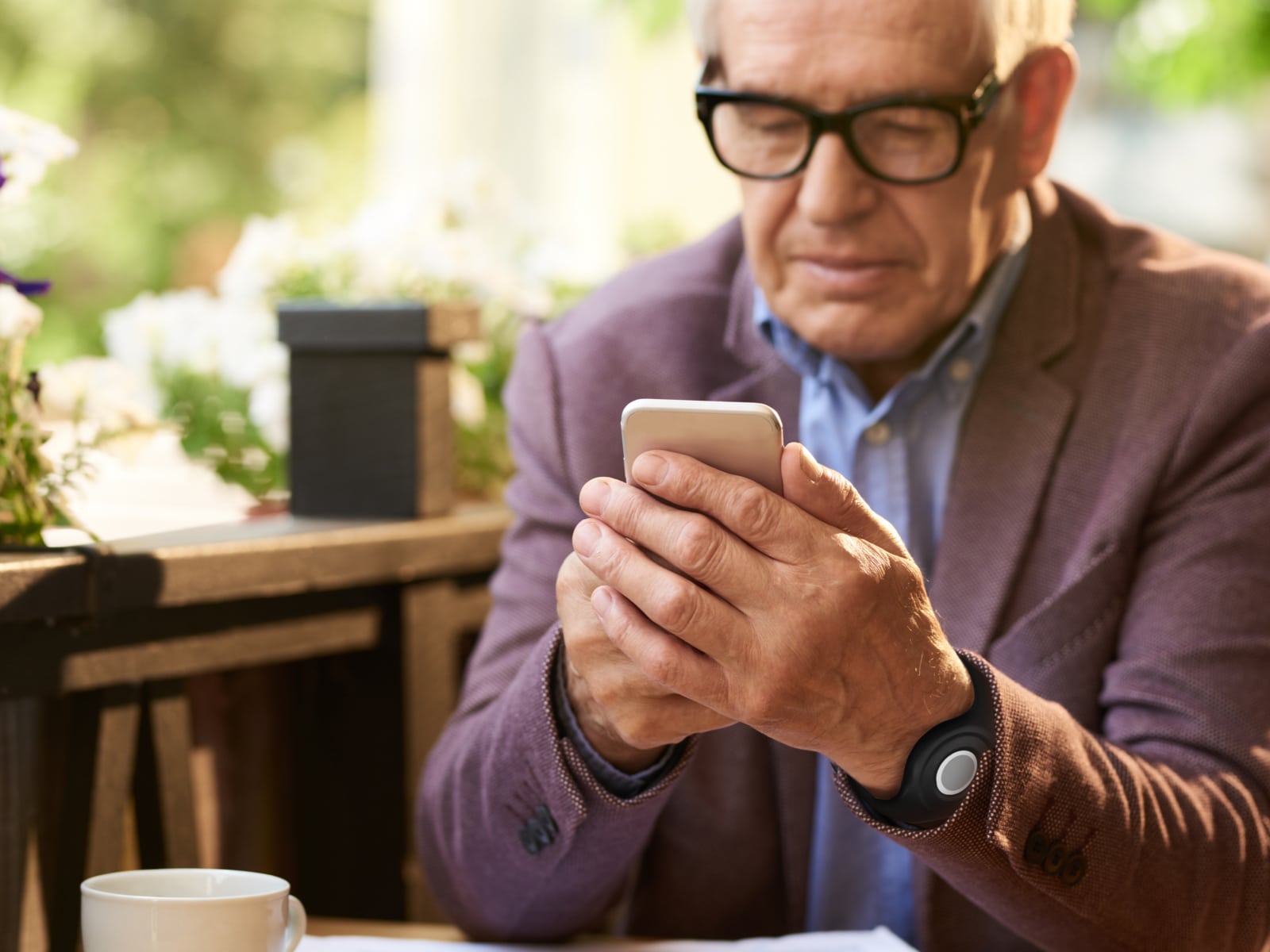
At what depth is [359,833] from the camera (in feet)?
5.23

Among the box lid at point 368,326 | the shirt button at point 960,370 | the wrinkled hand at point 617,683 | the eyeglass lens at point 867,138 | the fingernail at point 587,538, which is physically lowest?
the wrinkled hand at point 617,683

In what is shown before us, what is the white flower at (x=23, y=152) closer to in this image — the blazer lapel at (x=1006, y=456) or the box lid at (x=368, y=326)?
the box lid at (x=368, y=326)

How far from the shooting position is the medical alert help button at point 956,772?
975mm

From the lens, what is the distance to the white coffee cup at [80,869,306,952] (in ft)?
2.61

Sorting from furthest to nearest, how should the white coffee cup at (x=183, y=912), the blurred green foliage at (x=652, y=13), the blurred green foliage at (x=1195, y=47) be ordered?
the blurred green foliage at (x=1195, y=47) < the blurred green foliage at (x=652, y=13) < the white coffee cup at (x=183, y=912)

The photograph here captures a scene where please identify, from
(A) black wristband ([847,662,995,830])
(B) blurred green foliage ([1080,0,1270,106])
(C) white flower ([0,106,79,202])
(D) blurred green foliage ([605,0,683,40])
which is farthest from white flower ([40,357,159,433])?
(B) blurred green foliage ([1080,0,1270,106])

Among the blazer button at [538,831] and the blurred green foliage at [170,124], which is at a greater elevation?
the blurred green foliage at [170,124]

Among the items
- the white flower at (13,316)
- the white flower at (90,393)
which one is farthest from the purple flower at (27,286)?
the white flower at (90,393)

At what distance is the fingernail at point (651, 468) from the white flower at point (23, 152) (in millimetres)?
538

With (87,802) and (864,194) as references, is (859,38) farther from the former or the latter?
(87,802)

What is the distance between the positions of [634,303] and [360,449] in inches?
12.8

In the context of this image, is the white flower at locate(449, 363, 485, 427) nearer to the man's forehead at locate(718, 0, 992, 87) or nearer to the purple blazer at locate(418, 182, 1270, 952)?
the purple blazer at locate(418, 182, 1270, 952)

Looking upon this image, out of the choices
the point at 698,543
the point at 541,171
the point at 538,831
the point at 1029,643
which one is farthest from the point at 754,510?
the point at 541,171

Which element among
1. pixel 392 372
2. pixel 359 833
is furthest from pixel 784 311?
pixel 359 833
